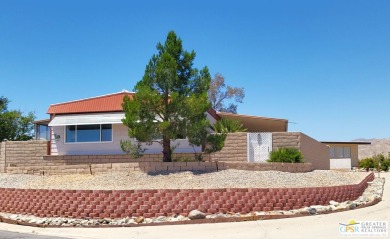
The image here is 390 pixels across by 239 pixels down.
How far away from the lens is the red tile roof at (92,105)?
26.6m

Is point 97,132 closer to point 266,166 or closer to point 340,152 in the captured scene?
point 266,166

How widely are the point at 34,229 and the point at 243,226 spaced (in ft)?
22.0

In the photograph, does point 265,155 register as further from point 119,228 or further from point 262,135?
point 119,228

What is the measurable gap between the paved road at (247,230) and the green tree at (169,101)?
629cm

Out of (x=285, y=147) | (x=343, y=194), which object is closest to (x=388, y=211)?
(x=343, y=194)

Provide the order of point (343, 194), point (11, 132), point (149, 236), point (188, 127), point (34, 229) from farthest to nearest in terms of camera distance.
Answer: point (11, 132) → point (188, 127) → point (343, 194) → point (34, 229) → point (149, 236)

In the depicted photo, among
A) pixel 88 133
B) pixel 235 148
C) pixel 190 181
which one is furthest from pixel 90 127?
pixel 190 181

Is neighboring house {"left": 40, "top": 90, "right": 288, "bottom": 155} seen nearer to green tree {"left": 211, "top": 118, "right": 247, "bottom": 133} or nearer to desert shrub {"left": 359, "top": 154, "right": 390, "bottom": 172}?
green tree {"left": 211, "top": 118, "right": 247, "bottom": 133}

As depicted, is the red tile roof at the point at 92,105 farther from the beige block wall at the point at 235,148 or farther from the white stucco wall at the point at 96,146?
the beige block wall at the point at 235,148

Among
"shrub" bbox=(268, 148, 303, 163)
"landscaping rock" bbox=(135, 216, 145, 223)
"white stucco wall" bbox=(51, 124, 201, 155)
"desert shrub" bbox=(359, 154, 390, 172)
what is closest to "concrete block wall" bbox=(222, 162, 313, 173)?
"shrub" bbox=(268, 148, 303, 163)

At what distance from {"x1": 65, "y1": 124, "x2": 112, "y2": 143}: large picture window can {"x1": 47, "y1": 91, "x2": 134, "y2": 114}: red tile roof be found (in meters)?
0.89

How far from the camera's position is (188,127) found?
66.2 ft

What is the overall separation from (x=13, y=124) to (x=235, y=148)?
22.0 metres

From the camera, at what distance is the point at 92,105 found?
27344mm
